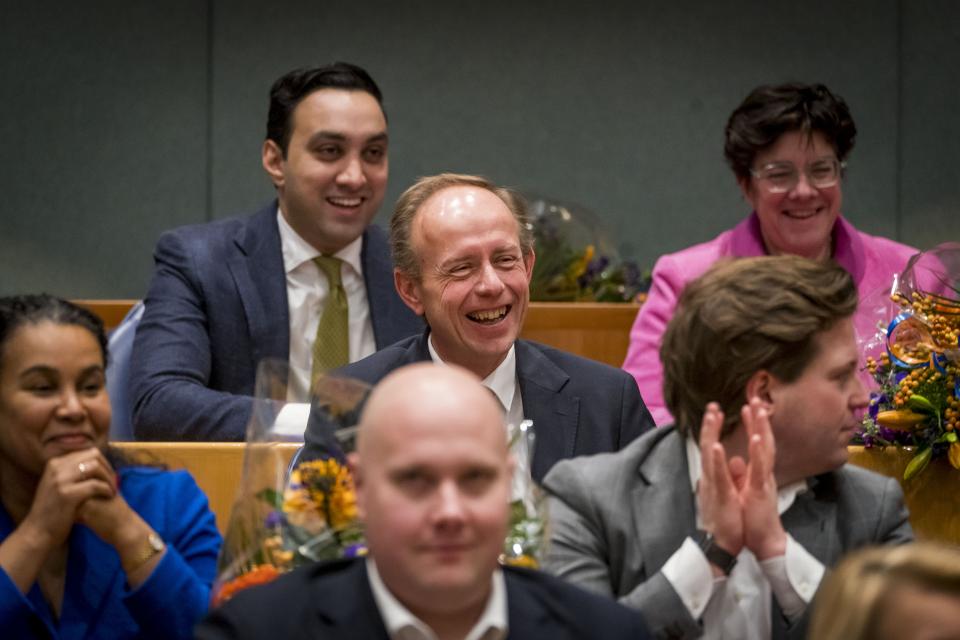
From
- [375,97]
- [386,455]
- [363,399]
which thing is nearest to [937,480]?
[363,399]

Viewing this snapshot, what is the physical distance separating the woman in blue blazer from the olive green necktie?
1547 millimetres

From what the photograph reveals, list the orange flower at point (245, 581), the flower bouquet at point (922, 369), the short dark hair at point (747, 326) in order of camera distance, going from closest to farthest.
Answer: the orange flower at point (245, 581)
the short dark hair at point (747, 326)
the flower bouquet at point (922, 369)

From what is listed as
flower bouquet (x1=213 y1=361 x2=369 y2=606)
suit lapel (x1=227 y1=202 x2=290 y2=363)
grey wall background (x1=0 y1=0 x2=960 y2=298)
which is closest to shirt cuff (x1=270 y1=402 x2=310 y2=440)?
flower bouquet (x1=213 y1=361 x2=369 y2=606)

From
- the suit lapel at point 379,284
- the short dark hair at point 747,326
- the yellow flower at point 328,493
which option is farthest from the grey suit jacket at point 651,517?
the suit lapel at point 379,284

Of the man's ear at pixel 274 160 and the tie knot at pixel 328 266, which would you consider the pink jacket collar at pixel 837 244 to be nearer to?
the tie knot at pixel 328 266

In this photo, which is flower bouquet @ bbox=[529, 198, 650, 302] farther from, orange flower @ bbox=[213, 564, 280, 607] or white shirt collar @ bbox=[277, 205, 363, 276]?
orange flower @ bbox=[213, 564, 280, 607]

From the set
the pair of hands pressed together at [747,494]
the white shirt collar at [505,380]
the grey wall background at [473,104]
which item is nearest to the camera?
the pair of hands pressed together at [747,494]

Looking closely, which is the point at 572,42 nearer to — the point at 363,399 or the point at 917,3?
the point at 917,3

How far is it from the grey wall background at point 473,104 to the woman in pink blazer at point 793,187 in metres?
2.56

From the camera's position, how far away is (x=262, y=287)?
4.09 meters

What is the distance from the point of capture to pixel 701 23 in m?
6.83

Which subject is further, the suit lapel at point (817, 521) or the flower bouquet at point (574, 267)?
the flower bouquet at point (574, 267)

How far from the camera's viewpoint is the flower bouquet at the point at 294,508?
206cm

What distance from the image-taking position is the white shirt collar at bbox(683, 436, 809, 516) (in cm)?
234
